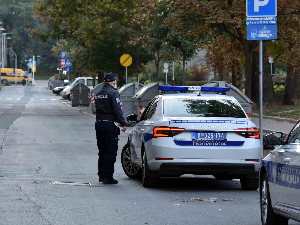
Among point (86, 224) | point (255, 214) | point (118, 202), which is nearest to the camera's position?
point (86, 224)

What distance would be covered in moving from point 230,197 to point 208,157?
63cm

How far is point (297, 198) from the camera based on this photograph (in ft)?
19.1

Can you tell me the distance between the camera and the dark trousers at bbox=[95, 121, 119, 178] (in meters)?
10.6

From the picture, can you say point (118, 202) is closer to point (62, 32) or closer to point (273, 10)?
point (273, 10)

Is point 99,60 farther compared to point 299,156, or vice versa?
point 99,60

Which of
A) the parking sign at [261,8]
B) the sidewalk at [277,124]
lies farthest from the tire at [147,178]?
the sidewalk at [277,124]

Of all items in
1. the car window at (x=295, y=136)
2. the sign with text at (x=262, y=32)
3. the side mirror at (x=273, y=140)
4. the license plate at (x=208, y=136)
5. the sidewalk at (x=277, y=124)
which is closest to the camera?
the car window at (x=295, y=136)

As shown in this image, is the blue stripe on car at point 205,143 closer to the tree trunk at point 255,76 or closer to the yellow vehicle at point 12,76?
the tree trunk at point 255,76

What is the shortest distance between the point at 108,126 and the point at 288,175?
4.93 metres

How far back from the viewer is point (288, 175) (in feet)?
→ 19.9

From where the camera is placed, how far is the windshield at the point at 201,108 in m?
9.95

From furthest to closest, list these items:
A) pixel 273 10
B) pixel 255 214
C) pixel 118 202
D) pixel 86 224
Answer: pixel 273 10
pixel 118 202
pixel 255 214
pixel 86 224

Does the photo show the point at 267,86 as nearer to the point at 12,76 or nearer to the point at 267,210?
the point at 267,210

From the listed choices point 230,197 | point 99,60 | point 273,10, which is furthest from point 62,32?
point 230,197
